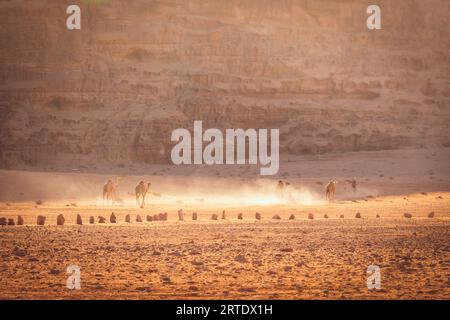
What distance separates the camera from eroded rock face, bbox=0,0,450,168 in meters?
48.7

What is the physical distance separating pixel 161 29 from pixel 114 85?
16.2ft

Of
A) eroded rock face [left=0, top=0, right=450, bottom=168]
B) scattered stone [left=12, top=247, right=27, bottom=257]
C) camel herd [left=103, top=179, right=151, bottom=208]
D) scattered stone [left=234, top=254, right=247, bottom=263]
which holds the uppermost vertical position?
eroded rock face [left=0, top=0, right=450, bottom=168]

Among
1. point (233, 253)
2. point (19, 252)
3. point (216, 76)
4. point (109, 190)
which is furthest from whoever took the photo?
point (216, 76)

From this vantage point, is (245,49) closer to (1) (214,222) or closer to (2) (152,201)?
(2) (152,201)

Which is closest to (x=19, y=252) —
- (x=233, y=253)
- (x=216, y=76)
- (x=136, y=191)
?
(x=233, y=253)

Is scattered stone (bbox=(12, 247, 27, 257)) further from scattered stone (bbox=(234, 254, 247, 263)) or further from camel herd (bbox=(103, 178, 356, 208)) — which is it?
camel herd (bbox=(103, 178, 356, 208))

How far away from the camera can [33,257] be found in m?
14.5

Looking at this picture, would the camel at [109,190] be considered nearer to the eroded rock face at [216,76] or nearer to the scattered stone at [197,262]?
the scattered stone at [197,262]

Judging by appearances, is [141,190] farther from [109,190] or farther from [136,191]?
[109,190]

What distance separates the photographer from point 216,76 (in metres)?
52.3

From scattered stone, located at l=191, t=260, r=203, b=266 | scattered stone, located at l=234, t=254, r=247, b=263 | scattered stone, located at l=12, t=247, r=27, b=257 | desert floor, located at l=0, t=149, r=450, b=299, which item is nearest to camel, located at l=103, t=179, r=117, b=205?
desert floor, located at l=0, t=149, r=450, b=299

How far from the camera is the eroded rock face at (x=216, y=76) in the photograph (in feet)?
160

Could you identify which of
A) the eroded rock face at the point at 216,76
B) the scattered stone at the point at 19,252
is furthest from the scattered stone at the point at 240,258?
the eroded rock face at the point at 216,76

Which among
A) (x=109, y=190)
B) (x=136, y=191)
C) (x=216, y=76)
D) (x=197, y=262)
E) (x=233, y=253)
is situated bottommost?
(x=197, y=262)
